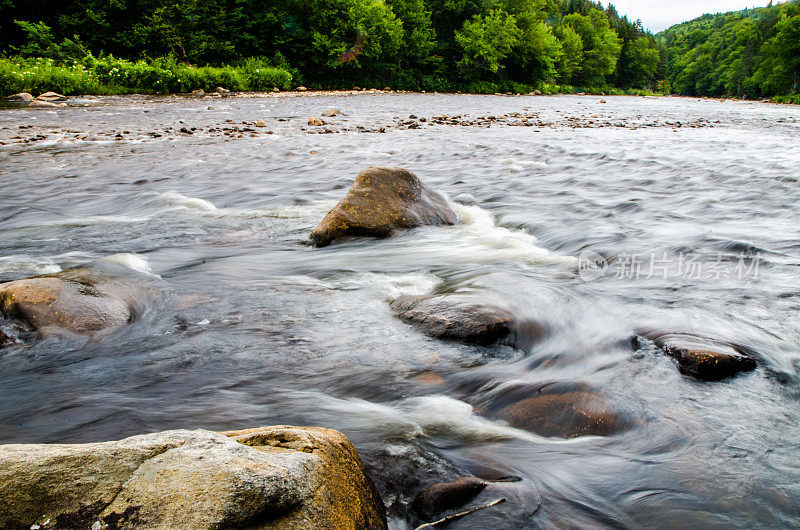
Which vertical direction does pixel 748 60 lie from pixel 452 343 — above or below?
above

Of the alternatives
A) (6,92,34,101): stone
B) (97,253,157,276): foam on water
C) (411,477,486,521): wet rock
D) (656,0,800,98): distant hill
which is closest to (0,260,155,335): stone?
(97,253,157,276): foam on water

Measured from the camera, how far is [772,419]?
98.7 inches

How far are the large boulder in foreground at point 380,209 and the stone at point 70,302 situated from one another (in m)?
2.18

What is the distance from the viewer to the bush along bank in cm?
2058

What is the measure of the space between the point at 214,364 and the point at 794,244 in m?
5.65

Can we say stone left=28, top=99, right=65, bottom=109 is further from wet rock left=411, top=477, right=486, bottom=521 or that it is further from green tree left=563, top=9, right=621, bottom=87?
green tree left=563, top=9, right=621, bottom=87

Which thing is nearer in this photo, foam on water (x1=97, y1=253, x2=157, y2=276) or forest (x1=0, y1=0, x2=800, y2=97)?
foam on water (x1=97, y1=253, x2=157, y2=276)

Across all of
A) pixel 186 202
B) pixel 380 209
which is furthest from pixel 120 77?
pixel 380 209

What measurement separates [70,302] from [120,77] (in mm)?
26185

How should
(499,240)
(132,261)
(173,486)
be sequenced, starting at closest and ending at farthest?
1. (173,486)
2. (132,261)
3. (499,240)

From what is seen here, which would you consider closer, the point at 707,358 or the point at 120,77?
the point at 707,358

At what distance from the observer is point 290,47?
40.6 meters

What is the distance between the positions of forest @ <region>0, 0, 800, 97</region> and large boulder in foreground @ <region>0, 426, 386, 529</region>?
24248 mm

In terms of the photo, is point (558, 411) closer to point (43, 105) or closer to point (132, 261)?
point (132, 261)
